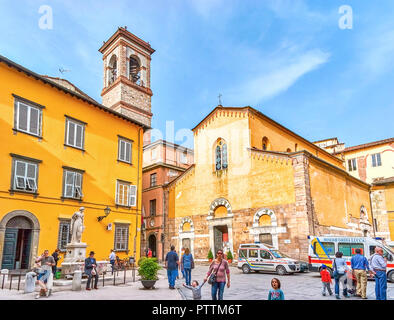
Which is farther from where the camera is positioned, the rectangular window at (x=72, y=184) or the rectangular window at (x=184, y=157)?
the rectangular window at (x=184, y=157)

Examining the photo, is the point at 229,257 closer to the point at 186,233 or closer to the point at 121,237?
the point at 186,233

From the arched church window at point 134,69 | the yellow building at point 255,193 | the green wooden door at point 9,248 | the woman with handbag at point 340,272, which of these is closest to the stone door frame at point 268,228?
the yellow building at point 255,193

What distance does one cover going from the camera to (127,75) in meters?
40.8

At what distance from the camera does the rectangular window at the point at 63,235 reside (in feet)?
61.4

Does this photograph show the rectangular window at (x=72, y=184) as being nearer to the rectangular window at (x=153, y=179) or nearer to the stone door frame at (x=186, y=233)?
the stone door frame at (x=186, y=233)

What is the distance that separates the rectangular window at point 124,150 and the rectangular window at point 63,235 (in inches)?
247

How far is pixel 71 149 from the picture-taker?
66.9ft

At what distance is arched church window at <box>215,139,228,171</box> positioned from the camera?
28.3m

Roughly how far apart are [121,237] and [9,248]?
7.41 meters

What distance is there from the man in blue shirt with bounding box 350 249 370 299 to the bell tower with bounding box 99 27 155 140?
32321 mm

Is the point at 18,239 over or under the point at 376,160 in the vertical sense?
under

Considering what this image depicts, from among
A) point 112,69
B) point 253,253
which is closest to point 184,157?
point 112,69

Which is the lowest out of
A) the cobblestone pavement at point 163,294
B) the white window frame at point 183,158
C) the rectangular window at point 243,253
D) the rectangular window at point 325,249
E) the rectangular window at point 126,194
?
the cobblestone pavement at point 163,294
